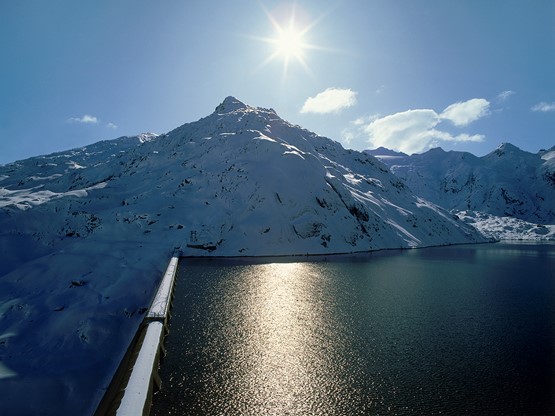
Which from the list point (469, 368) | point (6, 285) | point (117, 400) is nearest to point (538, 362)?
point (469, 368)

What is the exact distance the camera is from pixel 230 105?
17250 cm

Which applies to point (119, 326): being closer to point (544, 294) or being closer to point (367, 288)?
point (367, 288)

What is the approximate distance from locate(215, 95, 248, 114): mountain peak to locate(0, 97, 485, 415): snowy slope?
3.41ft

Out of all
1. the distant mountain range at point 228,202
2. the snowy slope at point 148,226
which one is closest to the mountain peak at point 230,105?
the snowy slope at point 148,226

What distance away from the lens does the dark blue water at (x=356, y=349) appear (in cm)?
1961

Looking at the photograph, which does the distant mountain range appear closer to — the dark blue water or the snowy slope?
the snowy slope

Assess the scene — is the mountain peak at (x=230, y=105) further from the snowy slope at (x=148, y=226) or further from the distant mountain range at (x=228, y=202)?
the distant mountain range at (x=228, y=202)

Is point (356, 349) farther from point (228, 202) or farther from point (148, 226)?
point (228, 202)

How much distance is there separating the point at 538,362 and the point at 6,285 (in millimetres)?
55505

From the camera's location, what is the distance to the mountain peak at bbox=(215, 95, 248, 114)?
168 metres

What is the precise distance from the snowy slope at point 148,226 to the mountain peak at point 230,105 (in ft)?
3.41

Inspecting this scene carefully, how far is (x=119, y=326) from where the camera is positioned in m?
32.5

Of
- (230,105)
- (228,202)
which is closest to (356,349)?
(228,202)

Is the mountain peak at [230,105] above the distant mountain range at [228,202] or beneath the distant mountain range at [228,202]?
above
